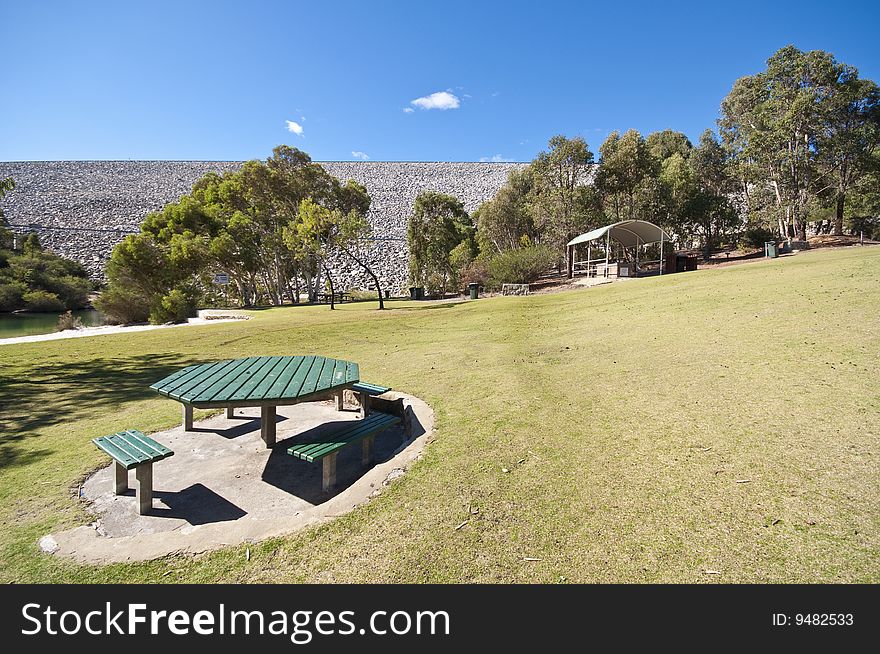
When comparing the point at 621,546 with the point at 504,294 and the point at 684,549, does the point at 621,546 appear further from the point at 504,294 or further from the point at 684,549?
the point at 504,294

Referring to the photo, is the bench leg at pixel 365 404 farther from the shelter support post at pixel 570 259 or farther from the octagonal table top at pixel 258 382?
the shelter support post at pixel 570 259

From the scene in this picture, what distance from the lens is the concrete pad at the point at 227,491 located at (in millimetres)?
2477

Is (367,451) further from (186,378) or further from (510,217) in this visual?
(510,217)

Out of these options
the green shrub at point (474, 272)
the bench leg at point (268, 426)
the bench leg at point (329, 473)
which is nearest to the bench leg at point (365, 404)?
the bench leg at point (268, 426)

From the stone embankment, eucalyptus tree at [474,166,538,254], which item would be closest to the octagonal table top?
eucalyptus tree at [474,166,538,254]

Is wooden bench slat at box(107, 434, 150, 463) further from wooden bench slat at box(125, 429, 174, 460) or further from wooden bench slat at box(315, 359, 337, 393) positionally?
wooden bench slat at box(315, 359, 337, 393)

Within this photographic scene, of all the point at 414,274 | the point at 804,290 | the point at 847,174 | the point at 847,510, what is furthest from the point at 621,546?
the point at 847,174

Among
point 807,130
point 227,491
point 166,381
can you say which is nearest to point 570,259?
point 807,130

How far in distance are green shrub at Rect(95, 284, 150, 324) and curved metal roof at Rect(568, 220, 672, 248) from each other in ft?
78.5

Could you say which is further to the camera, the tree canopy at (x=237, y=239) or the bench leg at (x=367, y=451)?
the tree canopy at (x=237, y=239)

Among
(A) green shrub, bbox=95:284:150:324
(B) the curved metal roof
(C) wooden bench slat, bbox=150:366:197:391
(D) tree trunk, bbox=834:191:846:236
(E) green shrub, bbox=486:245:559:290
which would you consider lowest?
(C) wooden bench slat, bbox=150:366:197:391

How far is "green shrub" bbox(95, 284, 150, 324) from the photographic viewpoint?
1891 cm

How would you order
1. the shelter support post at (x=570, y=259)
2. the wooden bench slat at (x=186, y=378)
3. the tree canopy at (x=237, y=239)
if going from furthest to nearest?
the shelter support post at (x=570, y=259) < the tree canopy at (x=237, y=239) < the wooden bench slat at (x=186, y=378)

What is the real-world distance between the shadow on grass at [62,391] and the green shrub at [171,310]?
10906 mm
